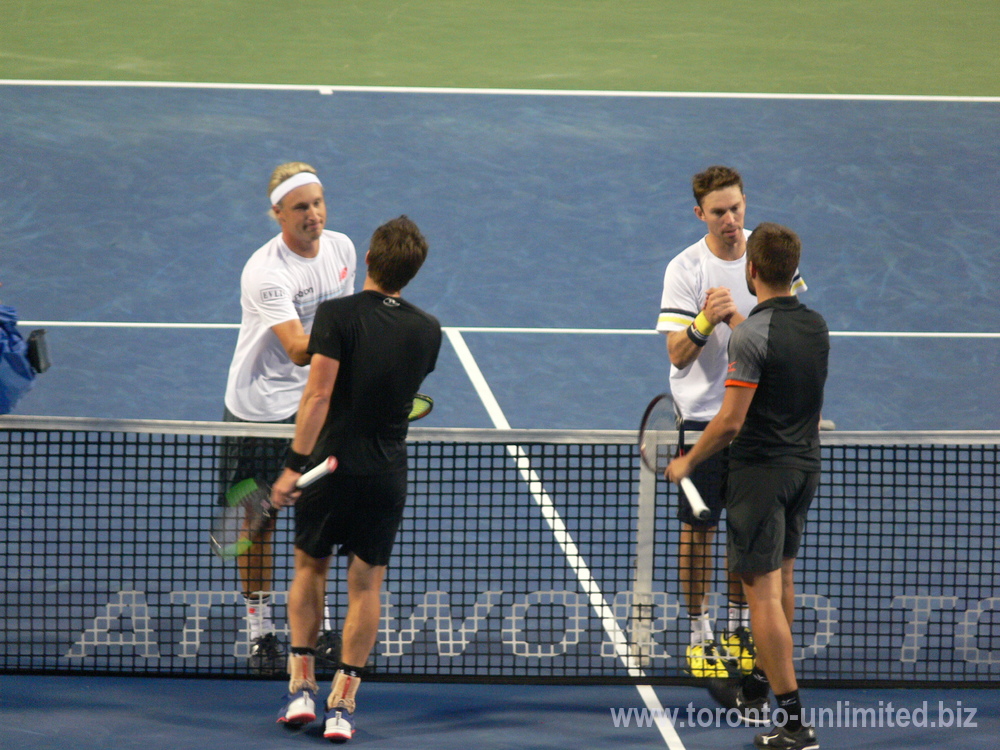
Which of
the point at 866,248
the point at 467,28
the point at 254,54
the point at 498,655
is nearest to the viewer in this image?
the point at 498,655

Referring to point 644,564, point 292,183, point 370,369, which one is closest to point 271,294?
point 292,183

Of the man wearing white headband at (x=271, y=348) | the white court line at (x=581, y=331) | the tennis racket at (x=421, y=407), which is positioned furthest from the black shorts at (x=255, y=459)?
the white court line at (x=581, y=331)

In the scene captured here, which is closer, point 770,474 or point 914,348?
point 770,474

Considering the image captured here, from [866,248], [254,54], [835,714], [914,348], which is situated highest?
[254,54]

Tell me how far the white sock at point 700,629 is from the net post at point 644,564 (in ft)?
0.60

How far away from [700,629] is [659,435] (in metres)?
0.89

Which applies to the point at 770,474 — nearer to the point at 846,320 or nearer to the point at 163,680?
the point at 163,680

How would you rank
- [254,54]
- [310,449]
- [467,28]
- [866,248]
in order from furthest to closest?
[467,28]
[254,54]
[866,248]
[310,449]

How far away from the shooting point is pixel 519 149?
13695mm

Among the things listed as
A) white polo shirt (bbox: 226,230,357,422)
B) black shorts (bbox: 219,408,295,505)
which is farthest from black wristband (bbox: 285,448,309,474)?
white polo shirt (bbox: 226,230,357,422)

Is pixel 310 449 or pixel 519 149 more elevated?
pixel 519 149

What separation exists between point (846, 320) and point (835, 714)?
5814 mm

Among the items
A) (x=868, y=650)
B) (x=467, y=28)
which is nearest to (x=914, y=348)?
(x=868, y=650)

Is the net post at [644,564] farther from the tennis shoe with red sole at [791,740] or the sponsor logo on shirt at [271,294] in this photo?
the sponsor logo on shirt at [271,294]
